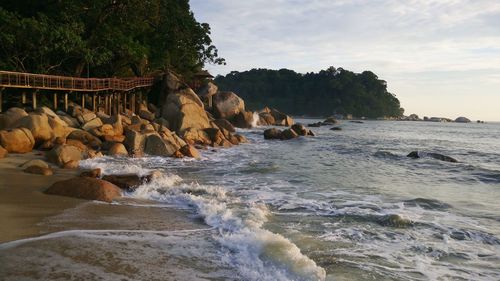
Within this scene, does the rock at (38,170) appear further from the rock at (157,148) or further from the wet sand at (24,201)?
the rock at (157,148)

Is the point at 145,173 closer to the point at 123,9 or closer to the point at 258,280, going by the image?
the point at 258,280

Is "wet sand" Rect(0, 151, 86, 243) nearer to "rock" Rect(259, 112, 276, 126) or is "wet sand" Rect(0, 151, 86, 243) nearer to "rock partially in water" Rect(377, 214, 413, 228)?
"rock partially in water" Rect(377, 214, 413, 228)

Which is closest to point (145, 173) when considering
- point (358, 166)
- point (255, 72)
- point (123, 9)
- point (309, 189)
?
point (309, 189)

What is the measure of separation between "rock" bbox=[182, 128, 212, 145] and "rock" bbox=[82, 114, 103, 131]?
5.32 m

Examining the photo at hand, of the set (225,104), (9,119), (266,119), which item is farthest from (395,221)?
(266,119)

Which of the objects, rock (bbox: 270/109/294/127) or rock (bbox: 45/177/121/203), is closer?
rock (bbox: 45/177/121/203)

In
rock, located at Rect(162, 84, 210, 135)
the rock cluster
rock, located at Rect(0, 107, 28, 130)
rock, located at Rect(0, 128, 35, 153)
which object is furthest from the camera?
the rock cluster

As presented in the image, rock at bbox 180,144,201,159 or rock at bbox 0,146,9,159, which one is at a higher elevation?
rock at bbox 0,146,9,159

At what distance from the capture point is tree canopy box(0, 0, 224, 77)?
25.6 metres

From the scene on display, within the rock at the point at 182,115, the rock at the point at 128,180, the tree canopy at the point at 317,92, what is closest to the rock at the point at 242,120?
the rock at the point at 182,115

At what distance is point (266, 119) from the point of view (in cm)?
6203

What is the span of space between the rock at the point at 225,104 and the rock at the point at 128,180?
31744 millimetres

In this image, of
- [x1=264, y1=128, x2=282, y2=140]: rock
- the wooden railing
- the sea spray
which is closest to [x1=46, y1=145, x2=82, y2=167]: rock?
the sea spray

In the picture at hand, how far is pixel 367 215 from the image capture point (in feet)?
33.8
